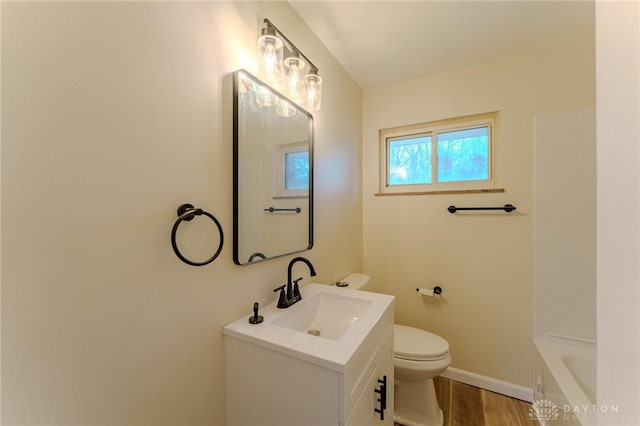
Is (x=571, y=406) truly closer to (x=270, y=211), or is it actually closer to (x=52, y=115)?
(x=270, y=211)

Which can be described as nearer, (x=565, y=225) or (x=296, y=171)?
(x=296, y=171)

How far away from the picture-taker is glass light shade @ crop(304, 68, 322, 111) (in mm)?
1375

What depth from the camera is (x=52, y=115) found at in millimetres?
558

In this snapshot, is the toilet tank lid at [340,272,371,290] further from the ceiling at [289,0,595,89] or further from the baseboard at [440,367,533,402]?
the ceiling at [289,0,595,89]

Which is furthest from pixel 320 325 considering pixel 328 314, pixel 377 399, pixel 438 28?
pixel 438 28

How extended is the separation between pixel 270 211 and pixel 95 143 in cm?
68

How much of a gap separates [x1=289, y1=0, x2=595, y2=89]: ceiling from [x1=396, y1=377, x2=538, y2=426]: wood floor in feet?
7.89

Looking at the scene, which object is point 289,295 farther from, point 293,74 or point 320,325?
point 293,74

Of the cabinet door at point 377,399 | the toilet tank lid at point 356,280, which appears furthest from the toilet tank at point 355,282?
the cabinet door at point 377,399

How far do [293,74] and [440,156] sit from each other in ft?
4.54

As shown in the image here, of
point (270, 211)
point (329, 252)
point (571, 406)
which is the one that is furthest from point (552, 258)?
point (270, 211)

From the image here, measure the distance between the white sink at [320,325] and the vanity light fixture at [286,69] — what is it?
94 cm

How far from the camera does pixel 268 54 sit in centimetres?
112

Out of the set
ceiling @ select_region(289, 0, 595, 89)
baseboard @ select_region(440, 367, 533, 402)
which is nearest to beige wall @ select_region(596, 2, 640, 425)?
ceiling @ select_region(289, 0, 595, 89)
